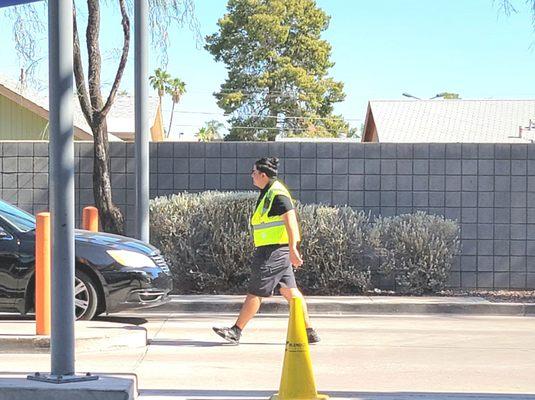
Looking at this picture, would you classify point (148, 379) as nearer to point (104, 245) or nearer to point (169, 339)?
point (169, 339)

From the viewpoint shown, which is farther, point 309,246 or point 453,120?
point 453,120

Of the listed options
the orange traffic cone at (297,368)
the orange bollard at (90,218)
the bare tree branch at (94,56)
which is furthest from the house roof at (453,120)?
the orange traffic cone at (297,368)

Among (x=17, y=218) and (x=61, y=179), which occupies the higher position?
(x=61, y=179)

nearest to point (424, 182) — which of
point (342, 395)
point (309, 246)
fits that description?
point (309, 246)

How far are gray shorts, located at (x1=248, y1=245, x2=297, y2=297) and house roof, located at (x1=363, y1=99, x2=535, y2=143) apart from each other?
25.6 m

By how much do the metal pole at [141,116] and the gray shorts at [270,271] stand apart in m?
3.46

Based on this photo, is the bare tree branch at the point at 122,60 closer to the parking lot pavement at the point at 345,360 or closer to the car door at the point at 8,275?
the parking lot pavement at the point at 345,360

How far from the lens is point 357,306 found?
41.1 feet

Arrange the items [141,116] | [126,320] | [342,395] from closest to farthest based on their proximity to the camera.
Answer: [342,395] < [126,320] < [141,116]

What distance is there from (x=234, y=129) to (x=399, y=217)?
38.9 m

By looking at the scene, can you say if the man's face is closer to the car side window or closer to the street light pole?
the car side window

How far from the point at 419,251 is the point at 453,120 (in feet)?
83.7

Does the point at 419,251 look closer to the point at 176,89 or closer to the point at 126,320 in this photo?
the point at 126,320

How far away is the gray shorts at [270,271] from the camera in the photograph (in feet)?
30.6
